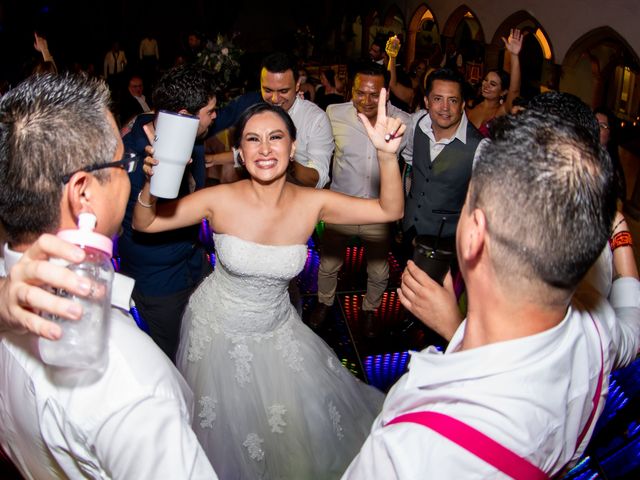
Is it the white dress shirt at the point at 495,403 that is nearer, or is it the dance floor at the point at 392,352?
the white dress shirt at the point at 495,403

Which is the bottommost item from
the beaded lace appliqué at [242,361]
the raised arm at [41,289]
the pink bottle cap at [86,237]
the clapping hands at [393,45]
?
the beaded lace appliqué at [242,361]

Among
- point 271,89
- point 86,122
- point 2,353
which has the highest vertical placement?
point 271,89

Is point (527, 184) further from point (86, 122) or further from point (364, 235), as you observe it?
point (364, 235)

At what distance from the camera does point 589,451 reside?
2.56 metres

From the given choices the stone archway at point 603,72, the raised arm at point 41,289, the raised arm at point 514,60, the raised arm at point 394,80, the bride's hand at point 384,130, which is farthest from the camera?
the stone archway at point 603,72

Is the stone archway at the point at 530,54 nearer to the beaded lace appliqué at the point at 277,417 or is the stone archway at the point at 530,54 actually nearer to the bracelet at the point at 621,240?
the bracelet at the point at 621,240

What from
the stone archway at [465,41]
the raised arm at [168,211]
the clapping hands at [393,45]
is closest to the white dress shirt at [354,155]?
the clapping hands at [393,45]

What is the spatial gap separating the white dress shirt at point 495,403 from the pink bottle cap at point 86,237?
60cm

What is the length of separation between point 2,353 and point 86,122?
498mm

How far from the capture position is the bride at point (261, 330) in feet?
7.44

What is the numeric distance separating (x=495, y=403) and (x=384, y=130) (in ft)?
4.13

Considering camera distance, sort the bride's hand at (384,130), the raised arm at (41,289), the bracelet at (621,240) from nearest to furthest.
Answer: the raised arm at (41,289)
the bracelet at (621,240)
the bride's hand at (384,130)

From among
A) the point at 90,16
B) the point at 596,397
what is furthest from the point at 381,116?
the point at 90,16

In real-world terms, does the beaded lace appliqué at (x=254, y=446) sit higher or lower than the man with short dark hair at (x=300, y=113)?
lower
